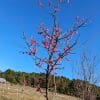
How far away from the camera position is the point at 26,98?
39656 millimetres

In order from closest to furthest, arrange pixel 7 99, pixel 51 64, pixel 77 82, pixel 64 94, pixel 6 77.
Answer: pixel 51 64
pixel 77 82
pixel 7 99
pixel 64 94
pixel 6 77

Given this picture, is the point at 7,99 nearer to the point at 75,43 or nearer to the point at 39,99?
the point at 39,99

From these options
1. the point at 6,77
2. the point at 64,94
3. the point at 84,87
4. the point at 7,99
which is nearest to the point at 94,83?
the point at 84,87

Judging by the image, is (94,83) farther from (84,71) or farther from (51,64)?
(51,64)

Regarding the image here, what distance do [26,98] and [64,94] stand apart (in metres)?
8.39

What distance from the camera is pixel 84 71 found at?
928 inches

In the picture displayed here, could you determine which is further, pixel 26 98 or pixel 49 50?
pixel 26 98

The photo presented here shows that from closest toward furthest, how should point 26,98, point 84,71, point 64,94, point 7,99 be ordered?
point 84,71, point 7,99, point 26,98, point 64,94

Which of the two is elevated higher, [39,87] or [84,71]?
[84,71]

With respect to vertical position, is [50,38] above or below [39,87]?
above

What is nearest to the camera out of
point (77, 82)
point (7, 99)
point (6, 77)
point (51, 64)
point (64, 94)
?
point (51, 64)

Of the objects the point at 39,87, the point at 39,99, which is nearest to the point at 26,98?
the point at 39,99

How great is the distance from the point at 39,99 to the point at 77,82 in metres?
15.0

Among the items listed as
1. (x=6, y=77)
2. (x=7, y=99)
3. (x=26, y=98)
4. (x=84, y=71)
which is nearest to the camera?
(x=84, y=71)
